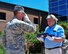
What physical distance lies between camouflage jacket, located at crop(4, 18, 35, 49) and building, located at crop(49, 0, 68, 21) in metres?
30.9

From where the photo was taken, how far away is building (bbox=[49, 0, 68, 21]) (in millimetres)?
35969

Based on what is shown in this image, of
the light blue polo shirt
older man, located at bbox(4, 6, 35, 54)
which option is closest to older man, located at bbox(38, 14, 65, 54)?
the light blue polo shirt

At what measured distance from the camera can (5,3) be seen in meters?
35.8

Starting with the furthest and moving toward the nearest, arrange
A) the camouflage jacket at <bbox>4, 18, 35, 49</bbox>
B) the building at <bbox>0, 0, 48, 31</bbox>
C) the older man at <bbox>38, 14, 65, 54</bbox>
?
the building at <bbox>0, 0, 48, 31</bbox>
the older man at <bbox>38, 14, 65, 54</bbox>
the camouflage jacket at <bbox>4, 18, 35, 49</bbox>

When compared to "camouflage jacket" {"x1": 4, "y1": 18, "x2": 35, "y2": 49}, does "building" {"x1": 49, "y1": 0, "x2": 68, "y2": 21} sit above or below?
above

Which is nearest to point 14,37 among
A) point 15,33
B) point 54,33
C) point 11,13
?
point 15,33

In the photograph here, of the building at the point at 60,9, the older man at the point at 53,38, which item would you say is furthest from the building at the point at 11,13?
the older man at the point at 53,38

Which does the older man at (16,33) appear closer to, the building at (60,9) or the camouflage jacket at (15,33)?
the camouflage jacket at (15,33)

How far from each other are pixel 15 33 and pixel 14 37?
87mm

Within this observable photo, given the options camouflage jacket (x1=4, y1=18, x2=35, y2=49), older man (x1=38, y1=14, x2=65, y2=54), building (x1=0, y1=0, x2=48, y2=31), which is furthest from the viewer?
building (x1=0, y1=0, x2=48, y2=31)

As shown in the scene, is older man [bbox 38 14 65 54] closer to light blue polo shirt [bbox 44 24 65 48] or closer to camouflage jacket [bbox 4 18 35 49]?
light blue polo shirt [bbox 44 24 65 48]

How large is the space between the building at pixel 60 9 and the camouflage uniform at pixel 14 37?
30.9m

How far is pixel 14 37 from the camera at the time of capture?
16.9ft

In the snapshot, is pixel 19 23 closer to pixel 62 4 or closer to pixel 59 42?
pixel 59 42
